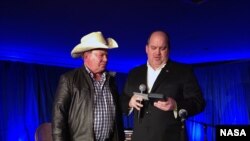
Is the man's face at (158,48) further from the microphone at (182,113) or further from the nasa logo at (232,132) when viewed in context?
the nasa logo at (232,132)

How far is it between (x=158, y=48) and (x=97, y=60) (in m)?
0.42

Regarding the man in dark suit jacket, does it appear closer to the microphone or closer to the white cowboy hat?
the microphone

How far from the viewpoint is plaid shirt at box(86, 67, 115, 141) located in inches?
88.2

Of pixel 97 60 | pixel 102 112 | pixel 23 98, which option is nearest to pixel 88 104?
pixel 102 112

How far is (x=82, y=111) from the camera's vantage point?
2.22 metres

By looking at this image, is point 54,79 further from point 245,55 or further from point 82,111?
point 82,111

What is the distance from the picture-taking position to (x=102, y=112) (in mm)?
2256

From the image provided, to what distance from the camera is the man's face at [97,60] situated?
223 centimetres

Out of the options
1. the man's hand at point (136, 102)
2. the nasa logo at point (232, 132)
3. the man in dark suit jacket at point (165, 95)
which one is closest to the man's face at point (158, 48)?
the man in dark suit jacket at point (165, 95)

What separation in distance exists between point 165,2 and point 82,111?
1.82 m

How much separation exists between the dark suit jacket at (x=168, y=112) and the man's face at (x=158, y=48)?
0.25 feet

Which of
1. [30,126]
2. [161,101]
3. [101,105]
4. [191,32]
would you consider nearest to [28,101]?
[30,126]

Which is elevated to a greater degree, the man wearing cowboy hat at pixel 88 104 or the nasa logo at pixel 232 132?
the man wearing cowboy hat at pixel 88 104

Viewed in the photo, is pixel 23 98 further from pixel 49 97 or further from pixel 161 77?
pixel 161 77
